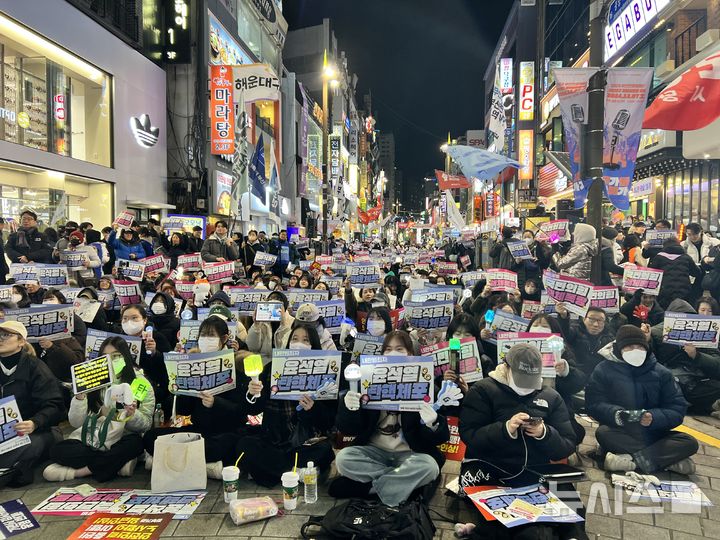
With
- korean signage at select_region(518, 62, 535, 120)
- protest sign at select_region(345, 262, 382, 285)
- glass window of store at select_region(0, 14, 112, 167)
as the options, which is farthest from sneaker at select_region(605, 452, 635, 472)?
korean signage at select_region(518, 62, 535, 120)

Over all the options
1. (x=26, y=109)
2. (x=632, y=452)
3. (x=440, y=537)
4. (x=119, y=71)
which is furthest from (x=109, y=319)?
(x=119, y=71)

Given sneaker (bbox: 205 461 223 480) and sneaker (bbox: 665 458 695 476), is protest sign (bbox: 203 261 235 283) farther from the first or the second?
sneaker (bbox: 665 458 695 476)

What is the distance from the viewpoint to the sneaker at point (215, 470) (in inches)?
212

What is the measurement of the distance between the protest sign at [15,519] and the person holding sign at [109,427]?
652 mm

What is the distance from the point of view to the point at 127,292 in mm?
9688

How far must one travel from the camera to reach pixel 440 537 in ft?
14.4

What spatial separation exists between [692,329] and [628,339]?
198 cm

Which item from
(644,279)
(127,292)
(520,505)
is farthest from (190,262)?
(520,505)

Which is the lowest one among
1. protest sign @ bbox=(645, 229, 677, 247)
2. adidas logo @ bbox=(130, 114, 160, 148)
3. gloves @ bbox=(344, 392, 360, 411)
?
gloves @ bbox=(344, 392, 360, 411)

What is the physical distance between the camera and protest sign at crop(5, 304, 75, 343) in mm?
6937

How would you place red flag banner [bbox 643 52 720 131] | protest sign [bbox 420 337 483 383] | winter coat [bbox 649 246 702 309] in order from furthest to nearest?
red flag banner [bbox 643 52 720 131]
winter coat [bbox 649 246 702 309]
protest sign [bbox 420 337 483 383]

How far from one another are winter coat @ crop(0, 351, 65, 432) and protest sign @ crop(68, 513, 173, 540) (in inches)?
55.7

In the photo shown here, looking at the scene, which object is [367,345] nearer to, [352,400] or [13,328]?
[352,400]

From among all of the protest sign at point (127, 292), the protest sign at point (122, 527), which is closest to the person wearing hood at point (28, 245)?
the protest sign at point (127, 292)
